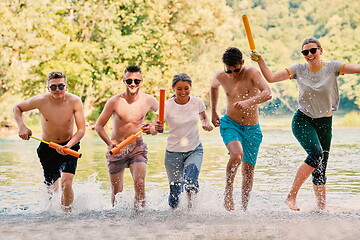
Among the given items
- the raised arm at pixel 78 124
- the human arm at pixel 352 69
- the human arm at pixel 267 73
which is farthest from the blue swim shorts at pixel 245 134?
the raised arm at pixel 78 124

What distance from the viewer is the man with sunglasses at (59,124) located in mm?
7371

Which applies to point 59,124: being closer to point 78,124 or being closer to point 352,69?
point 78,124

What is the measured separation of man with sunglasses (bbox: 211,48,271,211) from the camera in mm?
6934

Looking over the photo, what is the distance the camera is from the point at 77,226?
20.8 feet

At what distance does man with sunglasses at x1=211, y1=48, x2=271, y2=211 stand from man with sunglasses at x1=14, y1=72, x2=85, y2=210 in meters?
1.67

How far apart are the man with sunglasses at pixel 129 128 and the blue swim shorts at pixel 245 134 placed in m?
0.86

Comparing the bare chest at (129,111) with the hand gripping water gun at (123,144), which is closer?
the hand gripping water gun at (123,144)

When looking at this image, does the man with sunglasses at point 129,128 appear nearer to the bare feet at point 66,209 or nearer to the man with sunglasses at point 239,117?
the bare feet at point 66,209

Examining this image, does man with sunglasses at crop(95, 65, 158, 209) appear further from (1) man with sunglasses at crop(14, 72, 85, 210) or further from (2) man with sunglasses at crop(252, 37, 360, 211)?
(2) man with sunglasses at crop(252, 37, 360, 211)

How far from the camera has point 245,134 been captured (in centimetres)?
721

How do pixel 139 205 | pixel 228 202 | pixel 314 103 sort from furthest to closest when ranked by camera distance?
pixel 139 205, pixel 228 202, pixel 314 103

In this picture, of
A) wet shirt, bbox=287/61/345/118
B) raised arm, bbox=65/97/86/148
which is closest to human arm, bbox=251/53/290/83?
wet shirt, bbox=287/61/345/118

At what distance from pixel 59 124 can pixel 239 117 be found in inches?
84.2

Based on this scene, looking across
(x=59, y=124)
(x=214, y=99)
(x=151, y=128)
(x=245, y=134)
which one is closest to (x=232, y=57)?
(x=214, y=99)
